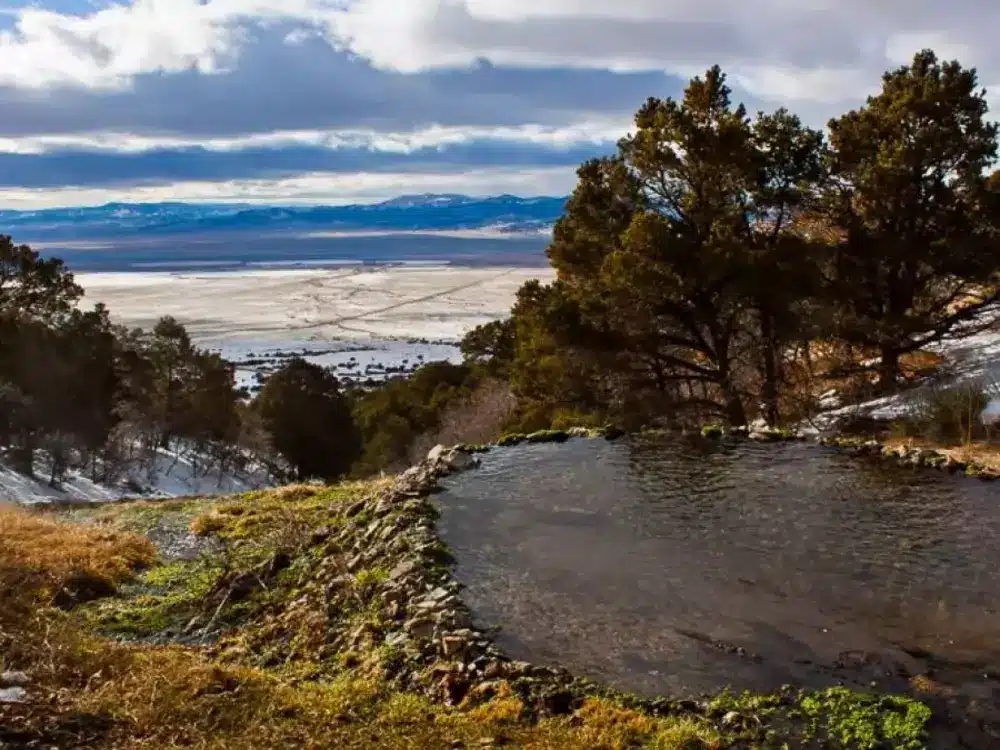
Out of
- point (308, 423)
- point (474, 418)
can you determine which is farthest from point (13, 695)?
point (308, 423)

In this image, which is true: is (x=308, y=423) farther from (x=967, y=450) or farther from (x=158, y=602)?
(x=967, y=450)

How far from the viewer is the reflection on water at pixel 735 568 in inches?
320

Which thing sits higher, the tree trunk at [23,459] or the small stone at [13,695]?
the small stone at [13,695]

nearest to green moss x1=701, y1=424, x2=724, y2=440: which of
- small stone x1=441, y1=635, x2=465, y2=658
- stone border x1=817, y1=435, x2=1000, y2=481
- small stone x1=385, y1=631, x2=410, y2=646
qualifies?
stone border x1=817, y1=435, x2=1000, y2=481

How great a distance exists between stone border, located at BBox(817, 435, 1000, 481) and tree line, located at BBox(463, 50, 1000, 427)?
15.6ft

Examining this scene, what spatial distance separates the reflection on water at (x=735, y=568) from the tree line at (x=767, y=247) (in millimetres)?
5759

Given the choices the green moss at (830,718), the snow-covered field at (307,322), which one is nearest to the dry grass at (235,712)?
the green moss at (830,718)

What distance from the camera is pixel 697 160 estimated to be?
67.4 feet

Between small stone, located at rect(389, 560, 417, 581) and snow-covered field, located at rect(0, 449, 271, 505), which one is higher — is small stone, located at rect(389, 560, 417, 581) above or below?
above

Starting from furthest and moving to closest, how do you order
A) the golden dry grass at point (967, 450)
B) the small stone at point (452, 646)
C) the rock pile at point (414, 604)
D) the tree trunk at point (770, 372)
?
the tree trunk at point (770, 372) < the golden dry grass at point (967, 450) < the small stone at point (452, 646) < the rock pile at point (414, 604)

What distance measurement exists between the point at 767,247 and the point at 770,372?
3247 mm

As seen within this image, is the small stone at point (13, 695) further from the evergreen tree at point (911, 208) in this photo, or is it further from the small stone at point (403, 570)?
the evergreen tree at point (911, 208)

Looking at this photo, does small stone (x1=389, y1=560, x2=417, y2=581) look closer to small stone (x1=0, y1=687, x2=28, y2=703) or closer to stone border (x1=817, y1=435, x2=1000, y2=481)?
small stone (x1=0, y1=687, x2=28, y2=703)

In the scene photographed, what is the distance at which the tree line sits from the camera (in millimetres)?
19750
